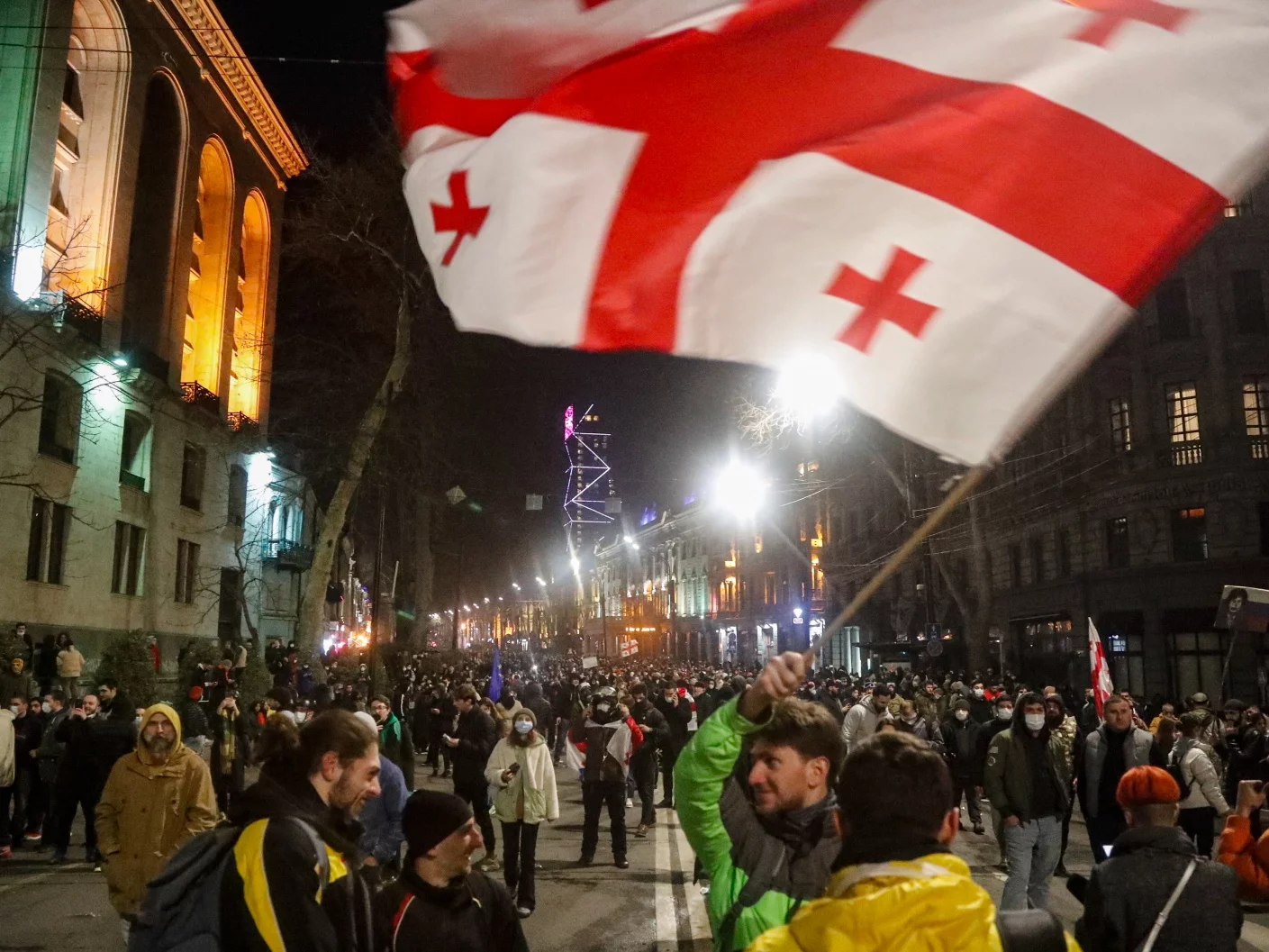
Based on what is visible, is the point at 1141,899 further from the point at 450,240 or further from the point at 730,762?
the point at 450,240

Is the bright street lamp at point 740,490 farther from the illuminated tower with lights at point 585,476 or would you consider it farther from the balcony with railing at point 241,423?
the illuminated tower with lights at point 585,476

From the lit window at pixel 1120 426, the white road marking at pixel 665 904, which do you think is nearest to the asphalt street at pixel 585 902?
the white road marking at pixel 665 904

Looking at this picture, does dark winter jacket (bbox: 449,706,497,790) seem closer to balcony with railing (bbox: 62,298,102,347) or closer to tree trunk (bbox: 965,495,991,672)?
balcony with railing (bbox: 62,298,102,347)

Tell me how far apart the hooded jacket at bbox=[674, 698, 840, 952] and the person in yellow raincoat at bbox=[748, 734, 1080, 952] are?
37.5 inches

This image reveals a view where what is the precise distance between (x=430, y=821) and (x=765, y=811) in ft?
3.68

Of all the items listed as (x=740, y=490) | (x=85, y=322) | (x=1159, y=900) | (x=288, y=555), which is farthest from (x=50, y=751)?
(x=740, y=490)

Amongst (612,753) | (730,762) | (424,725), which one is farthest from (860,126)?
(424,725)

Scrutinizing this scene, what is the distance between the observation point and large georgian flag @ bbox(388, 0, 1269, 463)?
136 inches

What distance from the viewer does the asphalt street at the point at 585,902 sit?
834 cm

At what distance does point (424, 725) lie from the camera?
2227 centimetres

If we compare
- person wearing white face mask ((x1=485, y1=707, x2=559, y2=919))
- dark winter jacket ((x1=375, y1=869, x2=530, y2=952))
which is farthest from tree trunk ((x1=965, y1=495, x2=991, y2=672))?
dark winter jacket ((x1=375, y1=869, x2=530, y2=952))

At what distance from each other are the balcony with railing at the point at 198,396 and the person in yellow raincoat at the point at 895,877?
36162 millimetres

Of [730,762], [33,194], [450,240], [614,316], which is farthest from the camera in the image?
[33,194]

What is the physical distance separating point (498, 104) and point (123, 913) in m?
4.85
